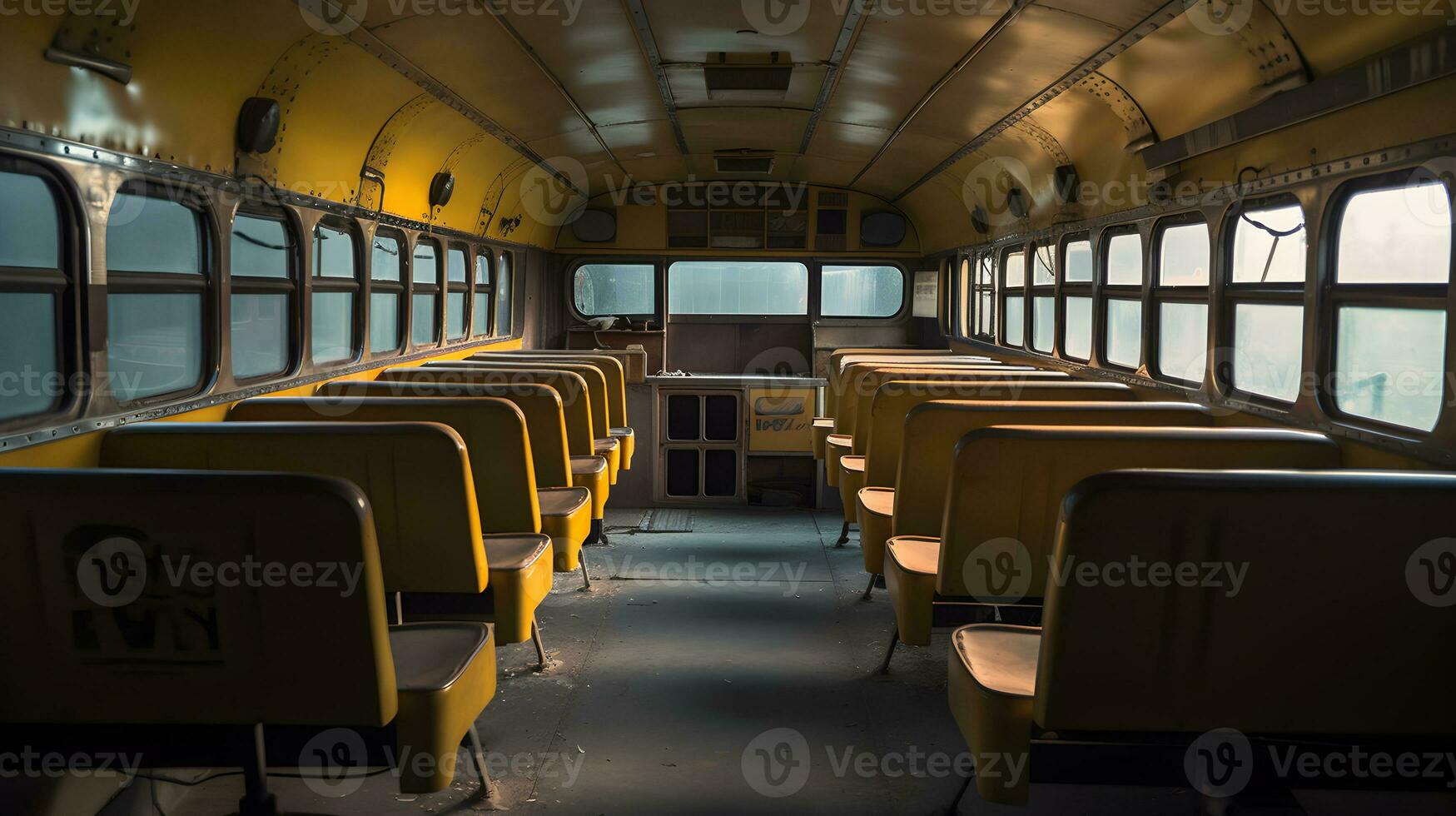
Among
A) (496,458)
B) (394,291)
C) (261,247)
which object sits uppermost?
(261,247)

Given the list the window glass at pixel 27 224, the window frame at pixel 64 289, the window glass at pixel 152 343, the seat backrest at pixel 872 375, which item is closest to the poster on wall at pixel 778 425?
the seat backrest at pixel 872 375

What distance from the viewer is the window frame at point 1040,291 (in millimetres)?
6707

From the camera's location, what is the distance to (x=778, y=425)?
872 centimetres

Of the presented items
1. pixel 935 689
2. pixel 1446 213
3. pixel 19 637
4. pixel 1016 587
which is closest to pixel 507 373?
pixel 935 689

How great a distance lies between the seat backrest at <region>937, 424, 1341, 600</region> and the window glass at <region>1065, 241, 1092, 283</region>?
118 inches

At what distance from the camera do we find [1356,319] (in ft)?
11.0

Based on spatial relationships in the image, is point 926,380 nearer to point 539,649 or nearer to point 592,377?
point 592,377

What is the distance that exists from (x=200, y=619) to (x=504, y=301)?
23.6 ft

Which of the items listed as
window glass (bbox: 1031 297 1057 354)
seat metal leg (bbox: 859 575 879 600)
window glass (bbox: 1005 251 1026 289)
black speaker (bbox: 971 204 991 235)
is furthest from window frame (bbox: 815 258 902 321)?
seat metal leg (bbox: 859 575 879 600)

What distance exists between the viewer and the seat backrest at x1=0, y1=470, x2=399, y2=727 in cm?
205

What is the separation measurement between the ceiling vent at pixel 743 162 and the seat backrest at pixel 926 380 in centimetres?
297

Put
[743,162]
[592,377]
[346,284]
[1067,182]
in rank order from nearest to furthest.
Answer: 1. [346,284]
2. [1067,182]
3. [592,377]
4. [743,162]

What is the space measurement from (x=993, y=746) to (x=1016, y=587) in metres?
1.10

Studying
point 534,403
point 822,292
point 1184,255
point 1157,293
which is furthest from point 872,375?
point 822,292
